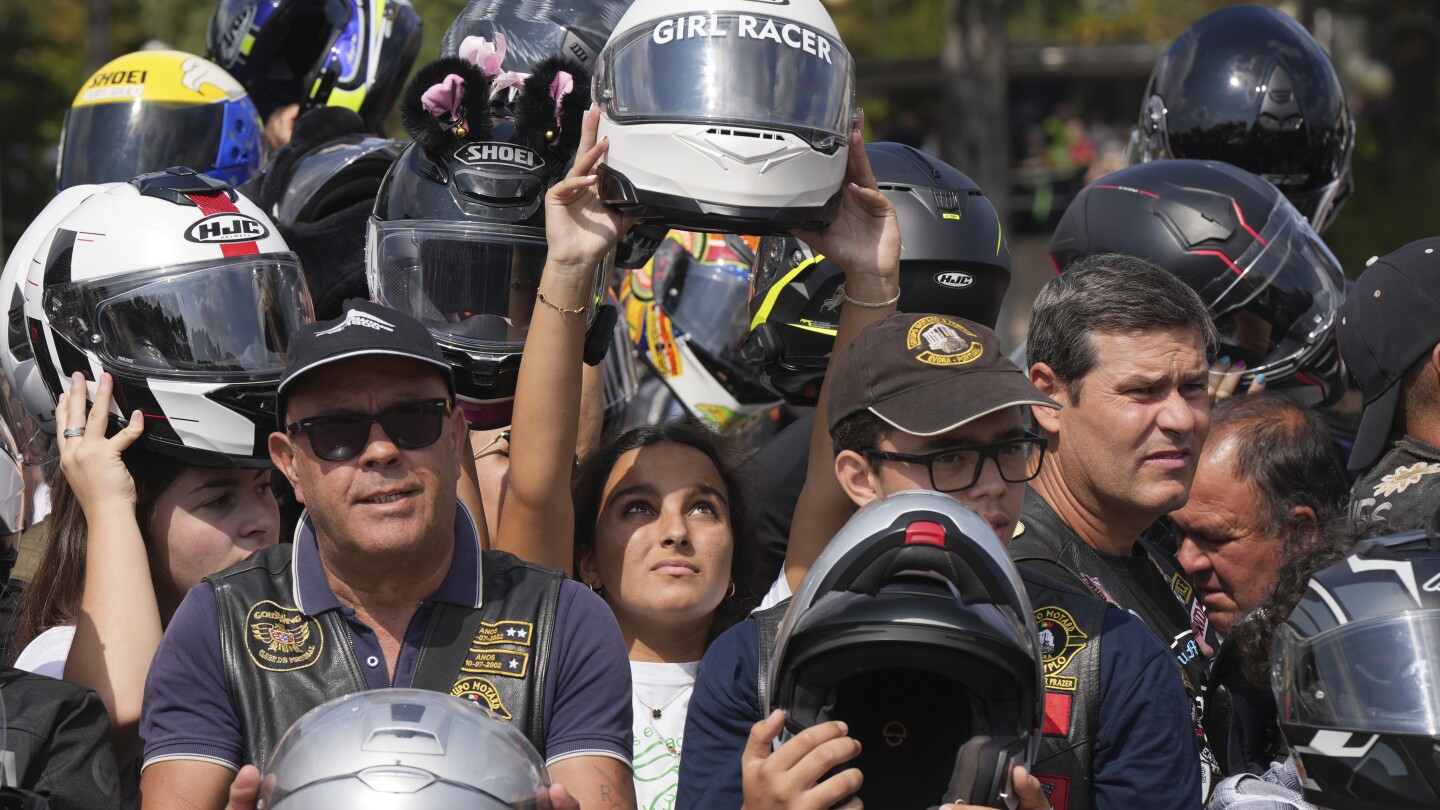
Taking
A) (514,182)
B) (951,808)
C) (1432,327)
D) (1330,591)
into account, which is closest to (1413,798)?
(1330,591)

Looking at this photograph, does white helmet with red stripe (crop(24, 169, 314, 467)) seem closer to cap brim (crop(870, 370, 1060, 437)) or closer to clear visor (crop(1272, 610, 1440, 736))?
cap brim (crop(870, 370, 1060, 437))

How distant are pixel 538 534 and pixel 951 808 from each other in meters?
1.64

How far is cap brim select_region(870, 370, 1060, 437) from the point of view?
3289mm

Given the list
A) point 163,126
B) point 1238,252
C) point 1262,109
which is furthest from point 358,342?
point 1262,109

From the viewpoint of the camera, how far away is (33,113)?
2212cm

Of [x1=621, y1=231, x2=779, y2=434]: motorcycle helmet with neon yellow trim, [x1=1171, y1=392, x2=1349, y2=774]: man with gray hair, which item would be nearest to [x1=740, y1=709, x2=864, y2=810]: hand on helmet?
[x1=1171, y1=392, x2=1349, y2=774]: man with gray hair

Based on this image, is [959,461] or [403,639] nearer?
[959,461]

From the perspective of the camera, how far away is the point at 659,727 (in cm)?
422

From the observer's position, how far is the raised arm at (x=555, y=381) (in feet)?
13.5

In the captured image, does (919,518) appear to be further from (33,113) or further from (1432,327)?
(33,113)

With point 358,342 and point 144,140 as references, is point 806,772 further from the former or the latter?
point 144,140

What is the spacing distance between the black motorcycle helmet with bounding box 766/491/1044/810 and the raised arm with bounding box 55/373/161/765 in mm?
1674

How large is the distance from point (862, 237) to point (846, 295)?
15cm

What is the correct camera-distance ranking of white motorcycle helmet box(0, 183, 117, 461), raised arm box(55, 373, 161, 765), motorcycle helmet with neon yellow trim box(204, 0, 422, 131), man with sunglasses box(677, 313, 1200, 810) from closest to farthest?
man with sunglasses box(677, 313, 1200, 810), raised arm box(55, 373, 161, 765), white motorcycle helmet box(0, 183, 117, 461), motorcycle helmet with neon yellow trim box(204, 0, 422, 131)
